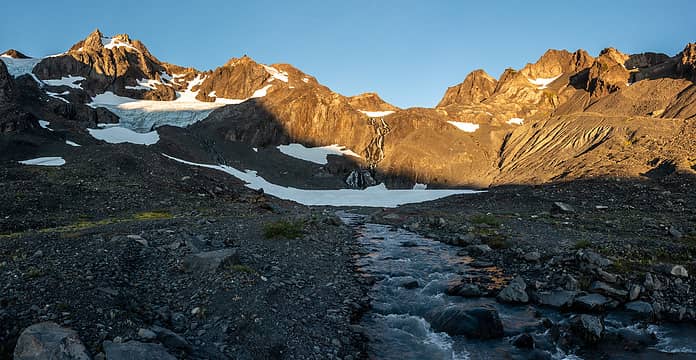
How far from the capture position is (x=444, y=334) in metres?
12.9

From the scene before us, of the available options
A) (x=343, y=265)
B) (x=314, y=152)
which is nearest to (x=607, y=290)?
(x=343, y=265)

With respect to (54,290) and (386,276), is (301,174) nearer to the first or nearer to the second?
(386,276)

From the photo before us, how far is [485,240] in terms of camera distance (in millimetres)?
27438

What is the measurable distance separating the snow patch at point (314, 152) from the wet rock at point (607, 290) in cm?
11174

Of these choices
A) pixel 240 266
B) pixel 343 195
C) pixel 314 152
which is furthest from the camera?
pixel 314 152

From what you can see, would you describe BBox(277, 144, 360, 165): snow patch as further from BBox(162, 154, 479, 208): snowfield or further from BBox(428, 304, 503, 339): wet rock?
BBox(428, 304, 503, 339): wet rock

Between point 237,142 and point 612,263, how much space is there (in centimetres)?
12652

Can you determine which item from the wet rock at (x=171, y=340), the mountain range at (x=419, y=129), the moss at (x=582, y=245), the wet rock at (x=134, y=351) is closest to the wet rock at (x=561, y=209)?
the moss at (x=582, y=245)

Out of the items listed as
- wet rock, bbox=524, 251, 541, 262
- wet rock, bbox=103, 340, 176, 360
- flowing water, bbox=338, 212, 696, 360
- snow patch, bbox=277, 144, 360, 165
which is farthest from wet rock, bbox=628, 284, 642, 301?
snow patch, bbox=277, 144, 360, 165

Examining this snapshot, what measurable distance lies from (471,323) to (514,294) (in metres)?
3.68

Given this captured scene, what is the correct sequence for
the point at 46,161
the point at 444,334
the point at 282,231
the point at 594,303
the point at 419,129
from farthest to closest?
the point at 419,129 < the point at 46,161 < the point at 282,231 < the point at 594,303 < the point at 444,334

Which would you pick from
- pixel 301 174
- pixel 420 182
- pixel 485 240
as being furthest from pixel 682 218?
pixel 301 174

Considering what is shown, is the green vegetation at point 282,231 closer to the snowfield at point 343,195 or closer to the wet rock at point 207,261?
the wet rock at point 207,261

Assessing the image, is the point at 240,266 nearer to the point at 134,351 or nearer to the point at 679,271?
the point at 134,351
